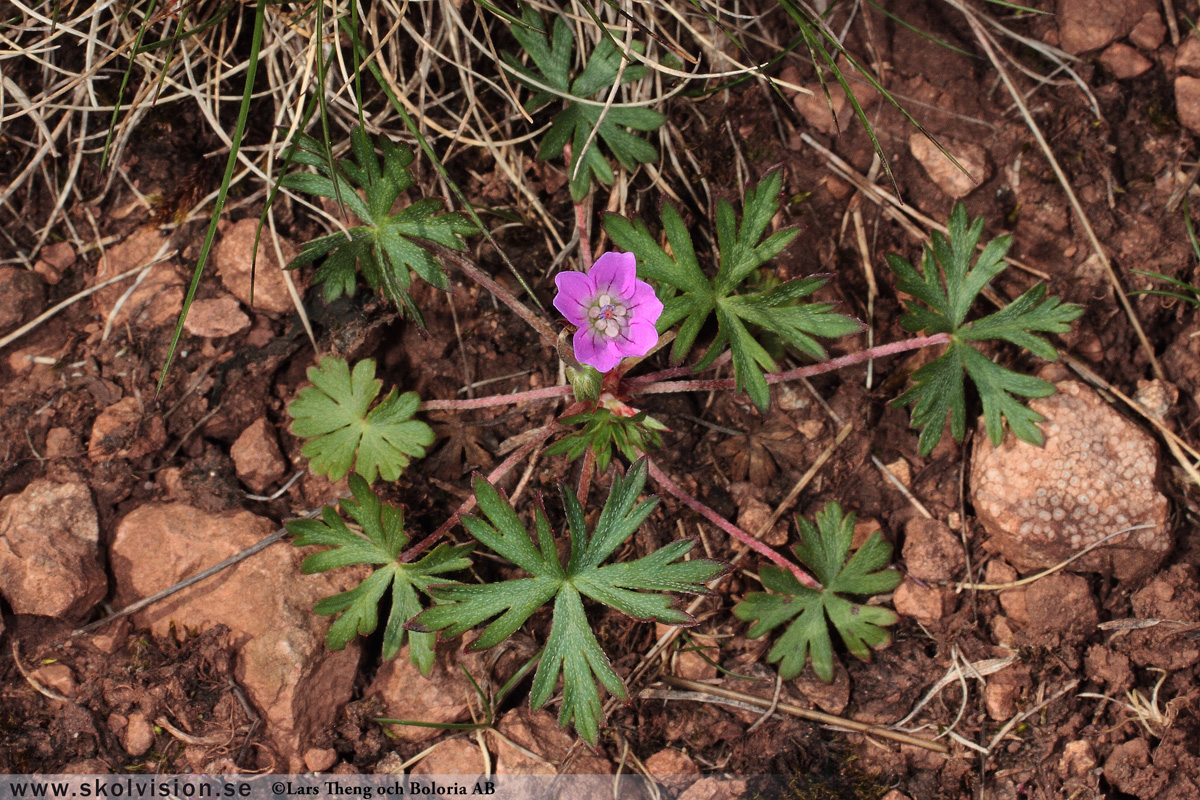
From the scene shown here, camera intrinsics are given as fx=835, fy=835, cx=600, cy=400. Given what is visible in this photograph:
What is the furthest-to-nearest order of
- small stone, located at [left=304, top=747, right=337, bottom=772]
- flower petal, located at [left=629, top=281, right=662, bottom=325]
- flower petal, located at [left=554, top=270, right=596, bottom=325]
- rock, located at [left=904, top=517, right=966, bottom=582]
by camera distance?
rock, located at [left=904, top=517, right=966, bottom=582] < small stone, located at [left=304, top=747, right=337, bottom=772] < flower petal, located at [left=629, top=281, right=662, bottom=325] < flower petal, located at [left=554, top=270, right=596, bottom=325]

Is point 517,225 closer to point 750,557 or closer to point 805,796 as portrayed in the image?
point 750,557

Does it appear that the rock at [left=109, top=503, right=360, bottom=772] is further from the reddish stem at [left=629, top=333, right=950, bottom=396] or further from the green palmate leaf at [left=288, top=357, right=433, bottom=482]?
the reddish stem at [left=629, top=333, right=950, bottom=396]

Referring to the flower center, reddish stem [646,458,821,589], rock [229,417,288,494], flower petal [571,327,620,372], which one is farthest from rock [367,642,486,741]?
the flower center

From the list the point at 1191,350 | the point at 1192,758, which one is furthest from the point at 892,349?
the point at 1192,758

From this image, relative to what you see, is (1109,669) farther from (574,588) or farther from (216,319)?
(216,319)

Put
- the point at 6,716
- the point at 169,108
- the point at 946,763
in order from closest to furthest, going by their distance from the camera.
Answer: the point at 6,716
the point at 946,763
the point at 169,108

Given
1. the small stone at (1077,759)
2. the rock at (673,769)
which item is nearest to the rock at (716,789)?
the rock at (673,769)
